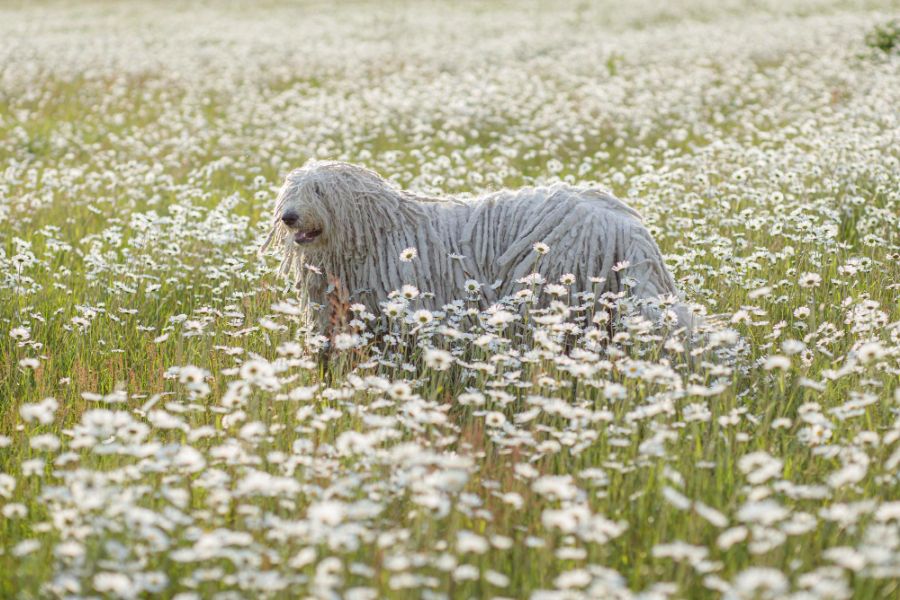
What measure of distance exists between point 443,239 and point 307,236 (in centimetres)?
80

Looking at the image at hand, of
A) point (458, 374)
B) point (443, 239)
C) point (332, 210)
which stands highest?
point (332, 210)

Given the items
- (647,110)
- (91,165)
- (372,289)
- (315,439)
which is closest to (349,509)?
(315,439)

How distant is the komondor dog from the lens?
19.3ft

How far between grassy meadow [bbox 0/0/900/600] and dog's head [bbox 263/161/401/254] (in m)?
0.49

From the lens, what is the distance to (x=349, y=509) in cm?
304

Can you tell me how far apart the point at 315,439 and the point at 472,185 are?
5.32 meters

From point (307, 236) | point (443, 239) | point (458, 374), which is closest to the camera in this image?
point (458, 374)

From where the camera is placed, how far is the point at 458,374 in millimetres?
5645

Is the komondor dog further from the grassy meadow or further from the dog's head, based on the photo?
the grassy meadow

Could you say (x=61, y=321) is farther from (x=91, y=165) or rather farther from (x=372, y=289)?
(x=91, y=165)

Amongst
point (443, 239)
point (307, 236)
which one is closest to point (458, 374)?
point (443, 239)

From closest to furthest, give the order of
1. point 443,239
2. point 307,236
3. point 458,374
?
point 458,374 < point 307,236 < point 443,239

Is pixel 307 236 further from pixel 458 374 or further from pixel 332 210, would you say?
pixel 458 374

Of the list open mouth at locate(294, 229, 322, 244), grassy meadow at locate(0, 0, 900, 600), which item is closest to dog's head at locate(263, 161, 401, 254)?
open mouth at locate(294, 229, 322, 244)
